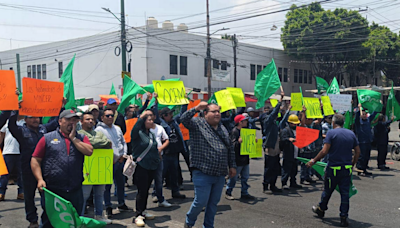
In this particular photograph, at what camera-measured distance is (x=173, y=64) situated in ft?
110

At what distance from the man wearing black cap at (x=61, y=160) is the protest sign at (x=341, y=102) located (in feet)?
27.5

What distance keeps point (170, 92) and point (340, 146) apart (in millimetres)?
3175

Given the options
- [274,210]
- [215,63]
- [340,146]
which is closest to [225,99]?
[274,210]

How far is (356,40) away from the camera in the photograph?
3953cm

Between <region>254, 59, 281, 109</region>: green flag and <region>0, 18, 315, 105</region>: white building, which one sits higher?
<region>0, 18, 315, 105</region>: white building

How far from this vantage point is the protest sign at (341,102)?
1098 centimetres

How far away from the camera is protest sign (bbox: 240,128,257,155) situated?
7750 mm

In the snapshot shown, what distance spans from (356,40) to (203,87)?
653 inches

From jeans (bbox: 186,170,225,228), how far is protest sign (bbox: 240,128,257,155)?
2.57 metres

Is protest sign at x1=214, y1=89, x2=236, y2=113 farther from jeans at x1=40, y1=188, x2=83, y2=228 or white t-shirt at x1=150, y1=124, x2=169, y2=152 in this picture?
jeans at x1=40, y1=188, x2=83, y2=228

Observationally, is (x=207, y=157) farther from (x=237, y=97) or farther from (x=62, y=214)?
(x=237, y=97)

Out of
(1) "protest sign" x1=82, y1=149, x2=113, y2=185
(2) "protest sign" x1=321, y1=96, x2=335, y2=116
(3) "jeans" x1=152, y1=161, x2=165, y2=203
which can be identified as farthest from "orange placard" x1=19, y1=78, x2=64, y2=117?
(2) "protest sign" x1=321, y1=96, x2=335, y2=116

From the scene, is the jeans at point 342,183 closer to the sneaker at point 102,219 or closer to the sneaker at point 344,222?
the sneaker at point 344,222

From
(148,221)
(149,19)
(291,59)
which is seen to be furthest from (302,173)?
(291,59)
